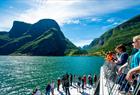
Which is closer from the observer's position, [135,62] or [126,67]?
[135,62]

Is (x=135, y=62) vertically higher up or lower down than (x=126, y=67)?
higher up

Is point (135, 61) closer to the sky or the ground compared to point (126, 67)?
closer to the sky

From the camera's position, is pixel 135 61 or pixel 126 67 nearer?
pixel 135 61

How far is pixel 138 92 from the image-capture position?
5859mm

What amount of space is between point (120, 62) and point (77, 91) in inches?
1213

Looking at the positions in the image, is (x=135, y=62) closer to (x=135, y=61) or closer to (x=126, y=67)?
(x=135, y=61)

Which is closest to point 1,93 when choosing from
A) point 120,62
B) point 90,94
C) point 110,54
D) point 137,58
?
point 90,94

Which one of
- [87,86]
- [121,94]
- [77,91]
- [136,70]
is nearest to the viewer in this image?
[136,70]

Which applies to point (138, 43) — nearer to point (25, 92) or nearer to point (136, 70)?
point (136, 70)

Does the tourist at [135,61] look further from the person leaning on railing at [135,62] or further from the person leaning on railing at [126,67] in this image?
the person leaning on railing at [126,67]

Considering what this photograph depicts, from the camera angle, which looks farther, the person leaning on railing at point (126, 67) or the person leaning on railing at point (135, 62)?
the person leaning on railing at point (126, 67)

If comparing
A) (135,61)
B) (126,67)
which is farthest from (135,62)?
(126,67)

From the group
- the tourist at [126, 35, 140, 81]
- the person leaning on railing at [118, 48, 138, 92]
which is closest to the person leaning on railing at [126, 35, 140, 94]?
the tourist at [126, 35, 140, 81]

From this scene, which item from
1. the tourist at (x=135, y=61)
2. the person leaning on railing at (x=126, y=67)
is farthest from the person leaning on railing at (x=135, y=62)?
the person leaning on railing at (x=126, y=67)
